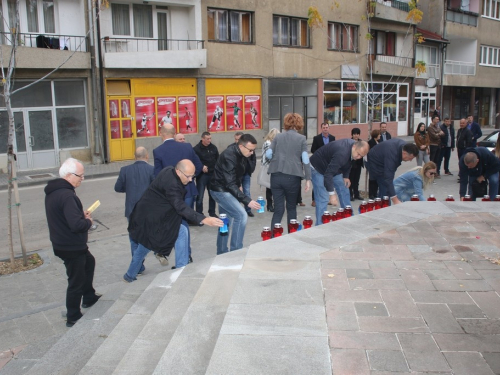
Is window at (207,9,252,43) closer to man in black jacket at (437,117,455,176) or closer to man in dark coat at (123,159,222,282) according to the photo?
man in black jacket at (437,117,455,176)

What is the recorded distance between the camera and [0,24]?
16.2 meters

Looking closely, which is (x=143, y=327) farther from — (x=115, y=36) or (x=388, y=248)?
(x=115, y=36)

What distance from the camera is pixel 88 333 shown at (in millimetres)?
4754

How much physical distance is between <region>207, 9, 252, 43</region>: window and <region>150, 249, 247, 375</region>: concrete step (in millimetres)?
17547

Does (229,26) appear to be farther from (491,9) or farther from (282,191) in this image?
(491,9)

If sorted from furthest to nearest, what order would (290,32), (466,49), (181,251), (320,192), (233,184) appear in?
1. (466,49)
2. (290,32)
3. (320,192)
4. (233,184)
5. (181,251)

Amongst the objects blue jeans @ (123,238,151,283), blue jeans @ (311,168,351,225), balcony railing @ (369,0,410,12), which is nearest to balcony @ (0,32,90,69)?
blue jeans @ (311,168,351,225)

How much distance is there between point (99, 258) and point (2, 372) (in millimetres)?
3287

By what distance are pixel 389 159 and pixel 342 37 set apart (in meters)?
20.0

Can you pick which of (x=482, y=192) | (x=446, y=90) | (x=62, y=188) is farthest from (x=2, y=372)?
(x=446, y=90)

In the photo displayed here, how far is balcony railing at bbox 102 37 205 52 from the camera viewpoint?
732 inches

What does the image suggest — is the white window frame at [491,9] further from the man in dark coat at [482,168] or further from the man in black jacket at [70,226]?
the man in black jacket at [70,226]

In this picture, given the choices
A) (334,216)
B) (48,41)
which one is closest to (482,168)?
(334,216)

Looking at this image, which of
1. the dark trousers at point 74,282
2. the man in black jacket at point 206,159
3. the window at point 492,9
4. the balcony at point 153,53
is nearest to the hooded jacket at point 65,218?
the dark trousers at point 74,282
